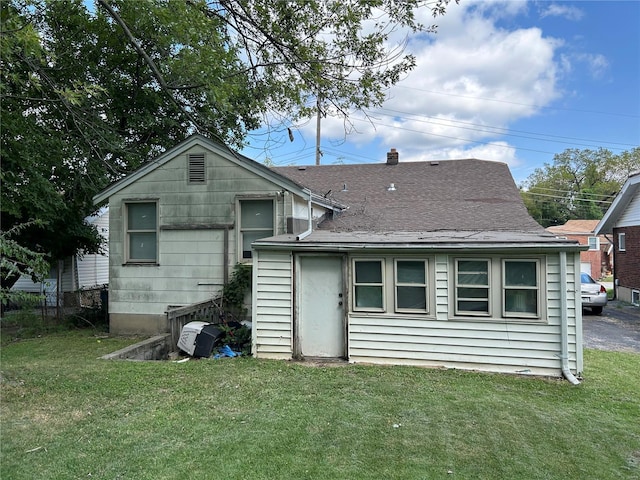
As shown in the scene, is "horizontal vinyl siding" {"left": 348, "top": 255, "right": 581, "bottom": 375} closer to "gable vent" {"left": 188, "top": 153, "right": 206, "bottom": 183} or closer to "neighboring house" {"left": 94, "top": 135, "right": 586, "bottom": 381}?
"neighboring house" {"left": 94, "top": 135, "right": 586, "bottom": 381}

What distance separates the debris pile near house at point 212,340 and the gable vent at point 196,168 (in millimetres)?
3305

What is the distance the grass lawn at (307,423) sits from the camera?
3.59 m

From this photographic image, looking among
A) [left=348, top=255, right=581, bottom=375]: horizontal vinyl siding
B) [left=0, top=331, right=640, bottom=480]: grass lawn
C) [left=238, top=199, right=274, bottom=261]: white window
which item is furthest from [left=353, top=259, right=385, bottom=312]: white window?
[left=238, top=199, right=274, bottom=261]: white window

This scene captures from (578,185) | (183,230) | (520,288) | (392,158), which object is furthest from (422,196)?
(578,185)

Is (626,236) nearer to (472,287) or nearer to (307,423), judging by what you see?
(472,287)

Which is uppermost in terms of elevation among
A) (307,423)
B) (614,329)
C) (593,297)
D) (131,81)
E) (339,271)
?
(131,81)

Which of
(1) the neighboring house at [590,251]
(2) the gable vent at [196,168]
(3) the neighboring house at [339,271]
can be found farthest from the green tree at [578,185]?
(2) the gable vent at [196,168]

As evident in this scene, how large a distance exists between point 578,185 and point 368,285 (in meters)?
56.9

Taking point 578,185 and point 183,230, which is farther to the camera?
point 578,185

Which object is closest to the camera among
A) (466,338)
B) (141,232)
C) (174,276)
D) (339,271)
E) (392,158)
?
(466,338)

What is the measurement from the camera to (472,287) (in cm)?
706

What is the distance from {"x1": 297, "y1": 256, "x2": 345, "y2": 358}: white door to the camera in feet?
25.1

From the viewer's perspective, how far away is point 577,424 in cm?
468

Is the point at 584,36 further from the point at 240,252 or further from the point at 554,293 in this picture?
the point at 240,252
